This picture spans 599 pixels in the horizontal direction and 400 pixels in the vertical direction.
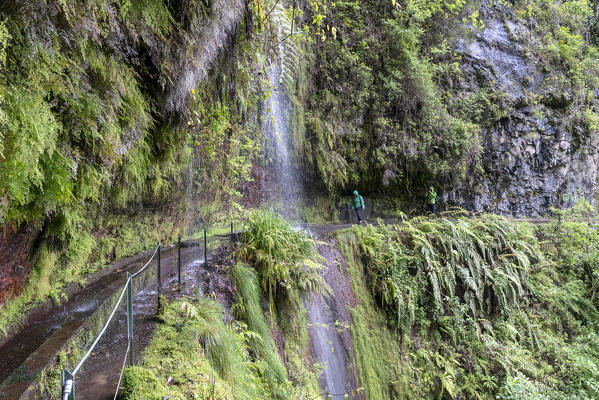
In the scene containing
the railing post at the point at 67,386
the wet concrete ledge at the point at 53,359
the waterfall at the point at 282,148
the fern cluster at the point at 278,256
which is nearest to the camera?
the railing post at the point at 67,386

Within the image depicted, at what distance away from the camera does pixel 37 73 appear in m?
2.48

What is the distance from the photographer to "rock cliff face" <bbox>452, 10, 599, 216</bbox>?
51.8ft

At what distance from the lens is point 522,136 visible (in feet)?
52.7

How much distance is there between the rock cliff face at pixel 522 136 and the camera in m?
15.8

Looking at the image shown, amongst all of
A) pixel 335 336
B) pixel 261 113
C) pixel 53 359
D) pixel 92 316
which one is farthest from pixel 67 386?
pixel 261 113

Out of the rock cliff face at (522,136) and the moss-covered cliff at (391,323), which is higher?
the rock cliff face at (522,136)

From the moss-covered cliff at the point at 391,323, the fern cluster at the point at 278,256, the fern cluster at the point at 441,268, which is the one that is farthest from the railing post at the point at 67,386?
the fern cluster at the point at 441,268

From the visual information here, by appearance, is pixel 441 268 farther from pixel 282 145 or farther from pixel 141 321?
pixel 141 321

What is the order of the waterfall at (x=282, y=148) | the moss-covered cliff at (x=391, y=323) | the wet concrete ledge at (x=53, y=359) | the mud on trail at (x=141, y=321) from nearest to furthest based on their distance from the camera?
the wet concrete ledge at (x=53, y=359)
the mud on trail at (x=141, y=321)
the moss-covered cliff at (x=391, y=323)
the waterfall at (x=282, y=148)

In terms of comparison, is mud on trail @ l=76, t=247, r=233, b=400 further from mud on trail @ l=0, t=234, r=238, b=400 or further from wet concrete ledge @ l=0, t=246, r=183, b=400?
wet concrete ledge @ l=0, t=246, r=183, b=400

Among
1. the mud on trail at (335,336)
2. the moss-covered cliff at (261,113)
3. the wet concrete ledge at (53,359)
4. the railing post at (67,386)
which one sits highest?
the moss-covered cliff at (261,113)

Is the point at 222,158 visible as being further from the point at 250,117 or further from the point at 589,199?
the point at 589,199

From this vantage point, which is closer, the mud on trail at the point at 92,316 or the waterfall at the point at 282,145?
the mud on trail at the point at 92,316

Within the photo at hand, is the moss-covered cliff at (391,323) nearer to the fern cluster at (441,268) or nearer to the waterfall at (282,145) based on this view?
the fern cluster at (441,268)
